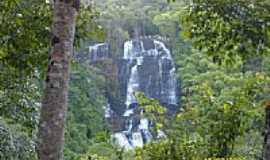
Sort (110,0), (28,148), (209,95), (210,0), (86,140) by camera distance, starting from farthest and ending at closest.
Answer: (110,0) → (86,140) → (28,148) → (209,95) → (210,0)

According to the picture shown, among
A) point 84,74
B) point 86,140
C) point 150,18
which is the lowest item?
point 86,140

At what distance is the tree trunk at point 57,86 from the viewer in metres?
2.40

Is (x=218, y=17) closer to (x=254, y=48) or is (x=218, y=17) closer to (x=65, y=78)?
(x=254, y=48)

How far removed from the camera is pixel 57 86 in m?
2.45

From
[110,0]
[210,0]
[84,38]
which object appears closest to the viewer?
[210,0]

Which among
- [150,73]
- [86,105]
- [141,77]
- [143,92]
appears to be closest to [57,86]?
[143,92]

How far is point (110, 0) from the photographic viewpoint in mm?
40344

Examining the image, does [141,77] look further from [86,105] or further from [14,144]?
[14,144]

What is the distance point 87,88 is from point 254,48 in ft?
94.8

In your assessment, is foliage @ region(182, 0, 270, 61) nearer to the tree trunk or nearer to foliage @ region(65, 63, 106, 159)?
the tree trunk

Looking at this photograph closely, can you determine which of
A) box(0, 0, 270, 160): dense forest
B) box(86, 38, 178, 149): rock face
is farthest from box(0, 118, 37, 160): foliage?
box(86, 38, 178, 149): rock face

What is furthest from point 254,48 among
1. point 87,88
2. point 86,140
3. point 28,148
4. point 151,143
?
point 87,88

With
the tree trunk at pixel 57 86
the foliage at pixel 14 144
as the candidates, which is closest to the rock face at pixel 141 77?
the foliage at pixel 14 144

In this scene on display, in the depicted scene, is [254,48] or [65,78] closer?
[65,78]
